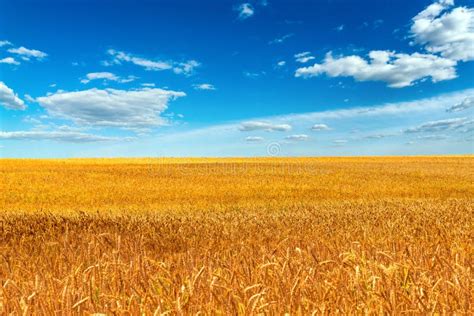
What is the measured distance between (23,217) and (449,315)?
10.4m

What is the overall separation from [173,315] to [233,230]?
18.9ft

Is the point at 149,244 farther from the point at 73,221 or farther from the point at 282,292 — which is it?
the point at 282,292

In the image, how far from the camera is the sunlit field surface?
2.67 meters

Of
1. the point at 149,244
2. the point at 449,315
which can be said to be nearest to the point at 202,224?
the point at 149,244

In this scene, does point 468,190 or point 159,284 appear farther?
point 468,190

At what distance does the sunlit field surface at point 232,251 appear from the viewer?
2.67 meters

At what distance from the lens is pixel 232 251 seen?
6.13 meters

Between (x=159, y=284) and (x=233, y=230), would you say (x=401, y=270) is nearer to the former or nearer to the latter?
(x=159, y=284)

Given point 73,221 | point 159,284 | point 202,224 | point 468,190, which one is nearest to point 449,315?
point 159,284

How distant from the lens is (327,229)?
336 inches

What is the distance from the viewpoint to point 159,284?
10.1 ft

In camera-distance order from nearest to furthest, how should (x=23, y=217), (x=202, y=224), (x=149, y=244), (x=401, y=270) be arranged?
(x=401, y=270)
(x=149, y=244)
(x=202, y=224)
(x=23, y=217)

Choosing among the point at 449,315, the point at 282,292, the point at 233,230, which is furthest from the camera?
the point at 233,230

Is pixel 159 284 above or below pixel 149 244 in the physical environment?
above
